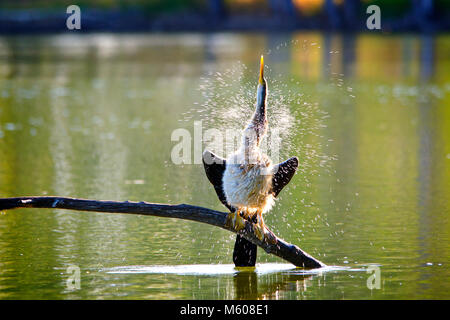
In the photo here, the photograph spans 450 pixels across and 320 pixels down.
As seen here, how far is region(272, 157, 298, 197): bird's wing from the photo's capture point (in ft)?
32.2

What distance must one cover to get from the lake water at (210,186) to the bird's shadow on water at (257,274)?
0.10 ft

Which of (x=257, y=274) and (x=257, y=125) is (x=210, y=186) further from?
(x=257, y=125)

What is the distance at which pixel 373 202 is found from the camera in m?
14.2

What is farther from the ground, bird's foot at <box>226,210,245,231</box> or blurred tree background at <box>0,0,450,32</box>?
blurred tree background at <box>0,0,450,32</box>

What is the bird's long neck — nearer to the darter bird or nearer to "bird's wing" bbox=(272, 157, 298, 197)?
the darter bird

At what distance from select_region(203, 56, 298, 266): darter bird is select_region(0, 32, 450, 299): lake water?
2.60 feet

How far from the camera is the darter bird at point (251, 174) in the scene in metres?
9.59

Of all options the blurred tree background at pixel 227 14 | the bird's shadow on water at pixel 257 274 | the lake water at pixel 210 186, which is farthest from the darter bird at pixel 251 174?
the blurred tree background at pixel 227 14

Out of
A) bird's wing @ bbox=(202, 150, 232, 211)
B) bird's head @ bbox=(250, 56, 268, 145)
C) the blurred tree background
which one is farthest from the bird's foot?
the blurred tree background

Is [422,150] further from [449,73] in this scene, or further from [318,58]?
[318,58]

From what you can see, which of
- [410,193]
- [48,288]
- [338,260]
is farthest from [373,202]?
[48,288]

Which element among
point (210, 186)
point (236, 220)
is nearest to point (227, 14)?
point (210, 186)

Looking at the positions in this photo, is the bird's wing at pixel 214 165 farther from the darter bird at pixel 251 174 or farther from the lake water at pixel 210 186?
the lake water at pixel 210 186

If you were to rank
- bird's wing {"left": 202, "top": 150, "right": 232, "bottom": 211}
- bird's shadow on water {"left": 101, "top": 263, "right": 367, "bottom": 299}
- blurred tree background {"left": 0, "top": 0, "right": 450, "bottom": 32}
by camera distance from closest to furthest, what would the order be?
bird's wing {"left": 202, "top": 150, "right": 232, "bottom": 211} < bird's shadow on water {"left": 101, "top": 263, "right": 367, "bottom": 299} < blurred tree background {"left": 0, "top": 0, "right": 450, "bottom": 32}
